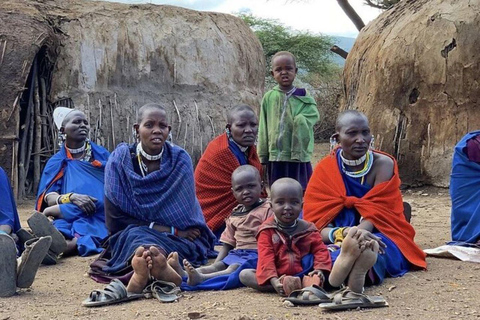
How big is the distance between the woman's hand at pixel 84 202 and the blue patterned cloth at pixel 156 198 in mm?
1281

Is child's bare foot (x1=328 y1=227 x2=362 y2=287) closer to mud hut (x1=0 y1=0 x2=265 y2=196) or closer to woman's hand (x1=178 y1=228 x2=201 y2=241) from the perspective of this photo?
woman's hand (x1=178 y1=228 x2=201 y2=241)

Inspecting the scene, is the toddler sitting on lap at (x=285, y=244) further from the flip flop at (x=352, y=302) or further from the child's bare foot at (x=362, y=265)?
the flip flop at (x=352, y=302)

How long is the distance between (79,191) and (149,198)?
158 centimetres

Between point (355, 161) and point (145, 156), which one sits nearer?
point (355, 161)

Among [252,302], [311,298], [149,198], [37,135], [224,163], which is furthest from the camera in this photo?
[37,135]

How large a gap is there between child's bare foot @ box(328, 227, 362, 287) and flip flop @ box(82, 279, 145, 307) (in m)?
1.21

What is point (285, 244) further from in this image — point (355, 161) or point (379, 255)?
point (355, 161)

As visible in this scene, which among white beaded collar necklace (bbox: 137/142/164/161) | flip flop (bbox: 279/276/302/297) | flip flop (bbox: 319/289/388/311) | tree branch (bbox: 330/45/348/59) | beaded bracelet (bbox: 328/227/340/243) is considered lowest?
flip flop (bbox: 319/289/388/311)

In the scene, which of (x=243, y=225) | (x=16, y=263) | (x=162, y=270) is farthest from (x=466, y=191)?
(x=16, y=263)

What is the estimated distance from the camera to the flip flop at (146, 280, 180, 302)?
463cm

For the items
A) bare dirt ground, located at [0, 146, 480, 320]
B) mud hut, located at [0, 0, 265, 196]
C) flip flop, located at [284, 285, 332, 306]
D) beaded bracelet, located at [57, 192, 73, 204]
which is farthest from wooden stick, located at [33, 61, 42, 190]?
flip flop, located at [284, 285, 332, 306]

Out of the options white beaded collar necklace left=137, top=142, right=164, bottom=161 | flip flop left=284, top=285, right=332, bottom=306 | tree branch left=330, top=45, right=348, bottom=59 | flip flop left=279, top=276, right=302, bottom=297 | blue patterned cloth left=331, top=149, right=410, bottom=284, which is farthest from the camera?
tree branch left=330, top=45, right=348, bottom=59

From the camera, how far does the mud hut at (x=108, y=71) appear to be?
408 inches

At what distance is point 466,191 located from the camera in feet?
20.0
